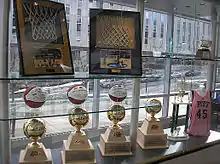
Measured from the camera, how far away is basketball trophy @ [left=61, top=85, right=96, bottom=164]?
5.49ft

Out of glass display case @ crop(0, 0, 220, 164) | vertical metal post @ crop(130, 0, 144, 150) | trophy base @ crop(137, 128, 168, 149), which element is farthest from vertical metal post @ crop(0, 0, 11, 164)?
trophy base @ crop(137, 128, 168, 149)

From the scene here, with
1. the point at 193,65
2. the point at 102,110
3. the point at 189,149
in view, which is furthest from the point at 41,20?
the point at 193,65

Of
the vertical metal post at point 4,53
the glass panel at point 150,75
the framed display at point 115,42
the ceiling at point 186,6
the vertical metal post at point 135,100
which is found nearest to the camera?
the vertical metal post at point 4,53

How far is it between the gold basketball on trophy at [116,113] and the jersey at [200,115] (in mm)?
773

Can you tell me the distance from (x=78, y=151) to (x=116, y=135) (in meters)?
0.30

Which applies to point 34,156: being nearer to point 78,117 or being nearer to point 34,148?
point 34,148

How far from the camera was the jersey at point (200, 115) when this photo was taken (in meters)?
2.34

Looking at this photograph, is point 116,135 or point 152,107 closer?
point 116,135

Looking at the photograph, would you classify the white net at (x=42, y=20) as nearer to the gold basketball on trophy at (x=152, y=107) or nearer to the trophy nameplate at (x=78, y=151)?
the trophy nameplate at (x=78, y=151)

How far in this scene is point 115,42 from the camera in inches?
72.9

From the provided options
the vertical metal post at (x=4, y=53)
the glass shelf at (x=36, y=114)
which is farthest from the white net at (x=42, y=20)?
the glass shelf at (x=36, y=114)

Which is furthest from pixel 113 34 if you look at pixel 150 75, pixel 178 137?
pixel 178 137

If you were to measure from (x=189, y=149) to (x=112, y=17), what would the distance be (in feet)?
3.69

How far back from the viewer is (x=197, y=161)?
6.91 ft
